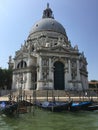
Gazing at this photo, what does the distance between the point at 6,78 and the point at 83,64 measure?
69.8 feet

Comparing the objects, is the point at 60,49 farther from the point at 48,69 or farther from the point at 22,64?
the point at 22,64

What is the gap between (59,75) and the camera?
46062 mm

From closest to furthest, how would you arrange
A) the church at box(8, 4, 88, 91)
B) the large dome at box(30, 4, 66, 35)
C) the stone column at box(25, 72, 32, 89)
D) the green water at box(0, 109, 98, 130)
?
the green water at box(0, 109, 98, 130) → the church at box(8, 4, 88, 91) → the stone column at box(25, 72, 32, 89) → the large dome at box(30, 4, 66, 35)

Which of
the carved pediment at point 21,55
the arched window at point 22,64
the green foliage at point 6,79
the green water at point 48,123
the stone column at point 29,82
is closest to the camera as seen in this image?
the green water at point 48,123

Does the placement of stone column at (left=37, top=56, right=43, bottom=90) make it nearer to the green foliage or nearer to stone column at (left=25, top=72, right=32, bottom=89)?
stone column at (left=25, top=72, right=32, bottom=89)

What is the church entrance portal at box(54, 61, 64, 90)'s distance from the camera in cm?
4544

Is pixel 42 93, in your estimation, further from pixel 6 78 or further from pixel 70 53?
pixel 6 78

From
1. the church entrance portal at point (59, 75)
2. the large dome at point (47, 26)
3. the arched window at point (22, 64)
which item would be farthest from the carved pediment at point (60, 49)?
the large dome at point (47, 26)

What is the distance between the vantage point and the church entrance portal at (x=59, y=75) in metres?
45.4

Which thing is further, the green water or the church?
the church

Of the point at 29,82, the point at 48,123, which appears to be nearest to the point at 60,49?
the point at 29,82

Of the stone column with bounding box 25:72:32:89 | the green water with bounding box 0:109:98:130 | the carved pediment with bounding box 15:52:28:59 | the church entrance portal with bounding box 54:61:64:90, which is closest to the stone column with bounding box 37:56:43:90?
the stone column with bounding box 25:72:32:89

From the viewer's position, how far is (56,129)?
1388 cm

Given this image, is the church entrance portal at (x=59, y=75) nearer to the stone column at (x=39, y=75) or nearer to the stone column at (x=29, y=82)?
the stone column at (x=39, y=75)
